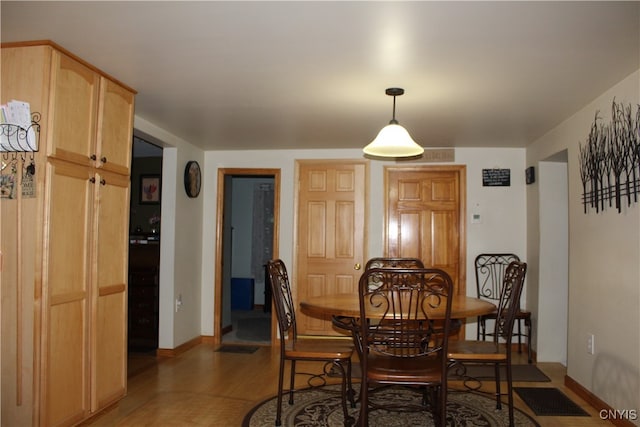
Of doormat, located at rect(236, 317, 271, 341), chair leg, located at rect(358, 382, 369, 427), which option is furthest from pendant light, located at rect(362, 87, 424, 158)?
doormat, located at rect(236, 317, 271, 341)

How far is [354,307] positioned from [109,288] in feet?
5.24

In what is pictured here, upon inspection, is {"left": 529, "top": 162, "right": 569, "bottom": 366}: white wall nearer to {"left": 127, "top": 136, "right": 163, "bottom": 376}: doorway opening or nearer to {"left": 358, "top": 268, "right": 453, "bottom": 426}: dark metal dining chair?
{"left": 358, "top": 268, "right": 453, "bottom": 426}: dark metal dining chair

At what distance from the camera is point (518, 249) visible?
533cm

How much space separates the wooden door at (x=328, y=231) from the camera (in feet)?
18.1

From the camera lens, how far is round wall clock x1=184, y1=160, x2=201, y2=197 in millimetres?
5230

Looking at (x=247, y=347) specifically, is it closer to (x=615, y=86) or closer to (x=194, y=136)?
(x=194, y=136)

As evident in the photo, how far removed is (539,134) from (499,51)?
2.30m

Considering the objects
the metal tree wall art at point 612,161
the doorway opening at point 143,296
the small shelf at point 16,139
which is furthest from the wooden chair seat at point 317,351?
the doorway opening at point 143,296

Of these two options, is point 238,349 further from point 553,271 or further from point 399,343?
point 553,271

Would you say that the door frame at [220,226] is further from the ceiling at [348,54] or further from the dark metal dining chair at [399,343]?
the dark metal dining chair at [399,343]

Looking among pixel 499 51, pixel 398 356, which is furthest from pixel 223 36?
pixel 398 356

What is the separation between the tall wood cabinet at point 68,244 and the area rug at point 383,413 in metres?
1.04

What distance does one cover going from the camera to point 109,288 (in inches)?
128

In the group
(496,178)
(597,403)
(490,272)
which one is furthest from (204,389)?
(496,178)
